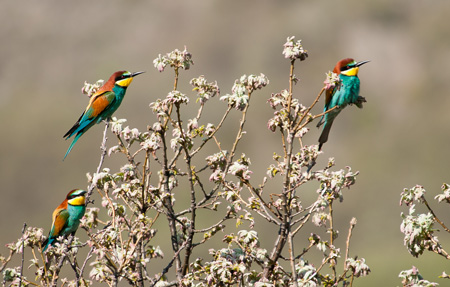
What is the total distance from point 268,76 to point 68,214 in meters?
33.1

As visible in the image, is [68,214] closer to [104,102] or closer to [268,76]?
[104,102]

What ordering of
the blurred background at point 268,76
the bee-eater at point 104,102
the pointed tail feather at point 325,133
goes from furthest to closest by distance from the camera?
the blurred background at point 268,76 → the bee-eater at point 104,102 → the pointed tail feather at point 325,133

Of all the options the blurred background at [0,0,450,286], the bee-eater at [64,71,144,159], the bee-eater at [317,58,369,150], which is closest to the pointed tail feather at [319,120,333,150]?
the bee-eater at [317,58,369,150]

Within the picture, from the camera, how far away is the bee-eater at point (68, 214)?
18.9 ft

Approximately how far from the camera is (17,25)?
4556 centimetres

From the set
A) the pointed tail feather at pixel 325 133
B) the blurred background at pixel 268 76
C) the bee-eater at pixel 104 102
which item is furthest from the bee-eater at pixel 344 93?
the blurred background at pixel 268 76

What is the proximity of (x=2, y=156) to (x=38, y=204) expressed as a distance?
141 inches

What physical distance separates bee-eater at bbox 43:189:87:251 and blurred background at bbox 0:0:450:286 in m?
→ 22.2

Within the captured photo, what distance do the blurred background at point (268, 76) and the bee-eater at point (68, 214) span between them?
2216 centimetres

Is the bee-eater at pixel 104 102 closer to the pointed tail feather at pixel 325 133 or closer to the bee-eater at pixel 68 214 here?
the bee-eater at pixel 68 214

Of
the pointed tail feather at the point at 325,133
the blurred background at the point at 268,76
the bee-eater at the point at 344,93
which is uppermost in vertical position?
the blurred background at the point at 268,76

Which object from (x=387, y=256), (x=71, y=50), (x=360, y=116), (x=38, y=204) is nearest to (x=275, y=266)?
(x=387, y=256)

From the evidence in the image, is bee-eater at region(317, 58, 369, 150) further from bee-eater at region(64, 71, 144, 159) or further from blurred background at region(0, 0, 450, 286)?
blurred background at region(0, 0, 450, 286)

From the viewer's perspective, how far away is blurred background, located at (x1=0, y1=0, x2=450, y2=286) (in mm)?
33281
